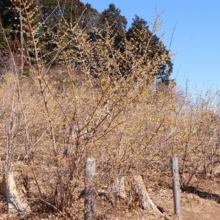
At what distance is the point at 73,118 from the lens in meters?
3.31

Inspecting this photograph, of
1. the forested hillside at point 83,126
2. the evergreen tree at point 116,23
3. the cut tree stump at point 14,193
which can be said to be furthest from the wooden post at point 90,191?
the evergreen tree at point 116,23

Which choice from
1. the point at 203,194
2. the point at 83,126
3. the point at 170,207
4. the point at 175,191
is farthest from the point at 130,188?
the point at 203,194

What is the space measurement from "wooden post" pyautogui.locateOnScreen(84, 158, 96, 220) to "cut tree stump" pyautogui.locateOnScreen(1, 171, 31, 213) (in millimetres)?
1048

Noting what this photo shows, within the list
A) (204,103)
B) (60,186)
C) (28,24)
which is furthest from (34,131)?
(204,103)

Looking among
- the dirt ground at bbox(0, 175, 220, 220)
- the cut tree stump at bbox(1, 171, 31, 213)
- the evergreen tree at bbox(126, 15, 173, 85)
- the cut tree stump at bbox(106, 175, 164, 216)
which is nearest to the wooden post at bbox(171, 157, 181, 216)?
the dirt ground at bbox(0, 175, 220, 220)

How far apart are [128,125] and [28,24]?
2225 millimetres

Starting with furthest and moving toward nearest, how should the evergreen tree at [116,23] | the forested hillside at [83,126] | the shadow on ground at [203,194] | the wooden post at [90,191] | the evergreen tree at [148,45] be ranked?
the shadow on ground at [203,194] < the evergreen tree at [116,23] < the evergreen tree at [148,45] < the wooden post at [90,191] < the forested hillside at [83,126]

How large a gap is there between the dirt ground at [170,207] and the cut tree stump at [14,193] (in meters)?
0.12

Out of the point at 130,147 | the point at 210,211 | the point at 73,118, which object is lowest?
the point at 210,211

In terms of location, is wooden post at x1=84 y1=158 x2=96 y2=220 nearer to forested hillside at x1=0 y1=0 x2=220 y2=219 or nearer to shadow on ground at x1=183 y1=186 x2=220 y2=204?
forested hillside at x1=0 y1=0 x2=220 y2=219

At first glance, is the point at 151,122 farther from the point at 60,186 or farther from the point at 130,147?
the point at 60,186

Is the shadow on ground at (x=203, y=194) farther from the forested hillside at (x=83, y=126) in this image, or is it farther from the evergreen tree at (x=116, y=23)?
the evergreen tree at (x=116, y=23)

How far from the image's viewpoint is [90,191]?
343cm

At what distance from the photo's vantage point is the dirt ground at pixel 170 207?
4137mm
